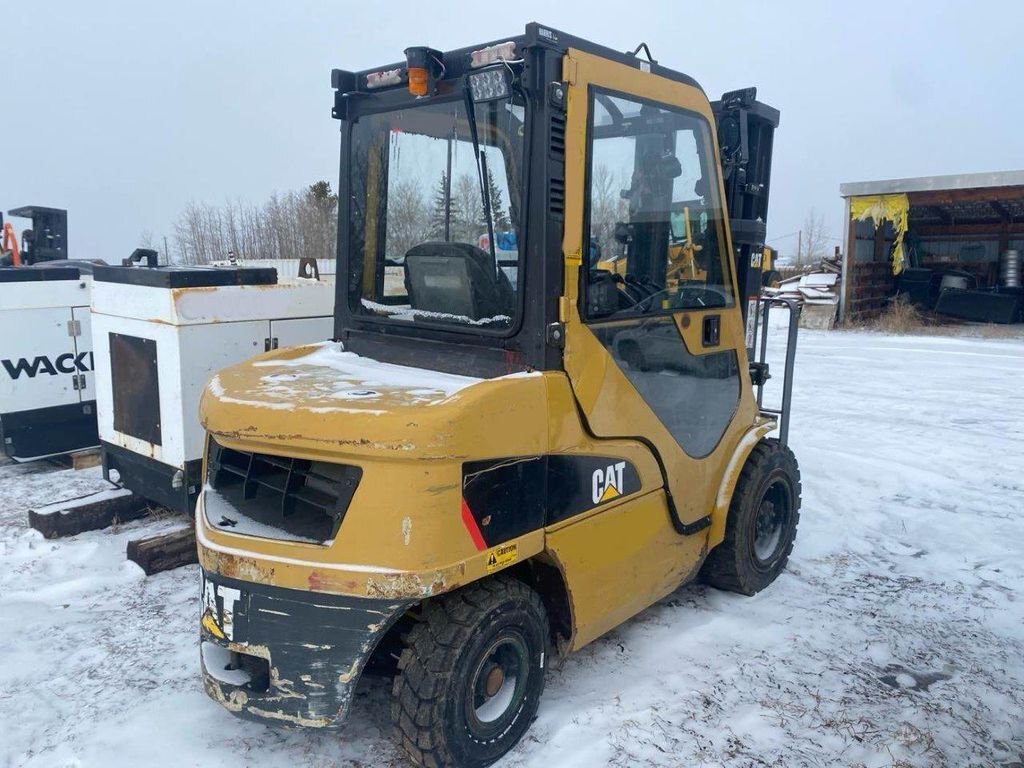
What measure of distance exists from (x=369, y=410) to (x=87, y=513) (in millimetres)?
3394

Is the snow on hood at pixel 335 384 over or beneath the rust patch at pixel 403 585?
over

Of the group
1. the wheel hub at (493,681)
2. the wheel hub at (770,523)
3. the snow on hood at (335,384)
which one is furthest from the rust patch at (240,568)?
the wheel hub at (770,523)

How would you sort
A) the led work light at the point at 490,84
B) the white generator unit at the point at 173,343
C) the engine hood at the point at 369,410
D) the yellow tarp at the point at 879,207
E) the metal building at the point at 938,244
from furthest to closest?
the yellow tarp at the point at 879,207 → the metal building at the point at 938,244 → the white generator unit at the point at 173,343 → the led work light at the point at 490,84 → the engine hood at the point at 369,410

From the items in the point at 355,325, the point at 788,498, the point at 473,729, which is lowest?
the point at 473,729

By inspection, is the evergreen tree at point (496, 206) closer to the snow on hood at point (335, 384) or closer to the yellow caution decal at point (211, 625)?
the snow on hood at point (335, 384)

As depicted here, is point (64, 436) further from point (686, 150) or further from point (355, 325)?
point (686, 150)

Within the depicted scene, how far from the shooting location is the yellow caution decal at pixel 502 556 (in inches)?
111

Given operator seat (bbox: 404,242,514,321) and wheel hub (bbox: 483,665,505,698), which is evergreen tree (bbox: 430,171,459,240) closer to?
operator seat (bbox: 404,242,514,321)

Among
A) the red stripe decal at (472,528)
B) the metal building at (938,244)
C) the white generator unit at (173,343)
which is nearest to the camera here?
the red stripe decal at (472,528)

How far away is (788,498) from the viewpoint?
183 inches

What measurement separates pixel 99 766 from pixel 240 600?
0.82 metres

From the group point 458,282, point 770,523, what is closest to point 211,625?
point 458,282

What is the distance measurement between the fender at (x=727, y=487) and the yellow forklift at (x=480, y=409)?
5cm

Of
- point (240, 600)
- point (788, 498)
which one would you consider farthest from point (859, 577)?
point (240, 600)
